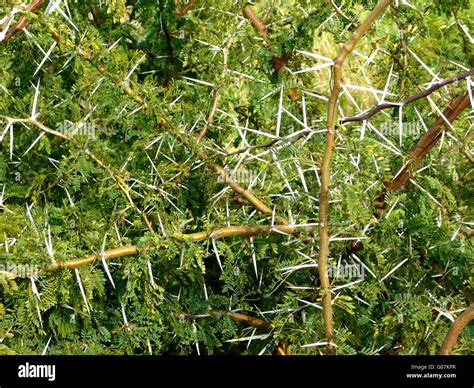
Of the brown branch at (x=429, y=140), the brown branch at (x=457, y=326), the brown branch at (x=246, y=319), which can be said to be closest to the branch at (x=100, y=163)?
the brown branch at (x=246, y=319)

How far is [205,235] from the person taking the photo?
2100 millimetres

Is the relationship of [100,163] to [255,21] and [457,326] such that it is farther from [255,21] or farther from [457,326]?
[457,326]

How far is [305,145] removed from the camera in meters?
2.28

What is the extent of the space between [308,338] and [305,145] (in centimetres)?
47

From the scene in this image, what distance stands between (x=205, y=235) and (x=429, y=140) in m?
0.56

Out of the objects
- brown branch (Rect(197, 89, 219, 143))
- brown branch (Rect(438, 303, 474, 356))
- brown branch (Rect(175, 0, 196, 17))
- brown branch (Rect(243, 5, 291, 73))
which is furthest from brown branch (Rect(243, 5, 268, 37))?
brown branch (Rect(438, 303, 474, 356))

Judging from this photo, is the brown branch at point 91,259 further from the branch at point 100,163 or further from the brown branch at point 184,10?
the brown branch at point 184,10

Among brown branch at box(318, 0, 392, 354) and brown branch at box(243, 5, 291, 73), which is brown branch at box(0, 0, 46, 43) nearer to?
brown branch at box(243, 5, 291, 73)

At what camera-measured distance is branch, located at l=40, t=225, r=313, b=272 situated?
2.02 meters

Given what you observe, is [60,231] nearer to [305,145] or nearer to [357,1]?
[305,145]

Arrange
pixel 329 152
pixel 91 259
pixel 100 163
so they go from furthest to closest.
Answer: pixel 100 163 < pixel 91 259 < pixel 329 152

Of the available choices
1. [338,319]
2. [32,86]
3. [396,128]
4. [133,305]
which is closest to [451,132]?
[396,128]

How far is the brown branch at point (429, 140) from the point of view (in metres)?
2.15

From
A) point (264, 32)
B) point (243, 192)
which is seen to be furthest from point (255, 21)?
point (243, 192)
